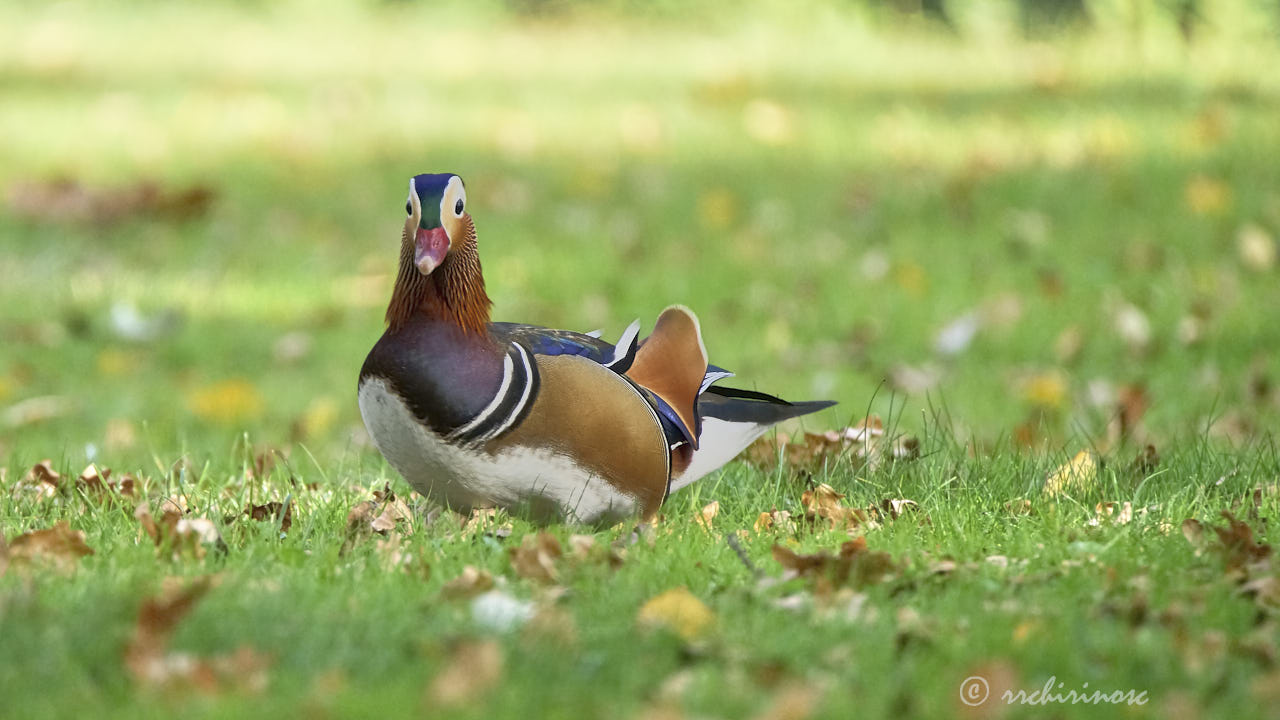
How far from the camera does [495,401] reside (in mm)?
2910

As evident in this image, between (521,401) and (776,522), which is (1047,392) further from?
(521,401)

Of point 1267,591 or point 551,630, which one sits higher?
point 551,630

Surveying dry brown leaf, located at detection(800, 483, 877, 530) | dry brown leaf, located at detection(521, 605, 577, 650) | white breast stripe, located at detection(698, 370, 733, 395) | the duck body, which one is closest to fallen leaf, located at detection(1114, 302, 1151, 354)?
dry brown leaf, located at detection(800, 483, 877, 530)

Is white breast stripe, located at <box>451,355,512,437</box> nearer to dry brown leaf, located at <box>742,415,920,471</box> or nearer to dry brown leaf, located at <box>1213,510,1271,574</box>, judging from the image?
dry brown leaf, located at <box>742,415,920,471</box>

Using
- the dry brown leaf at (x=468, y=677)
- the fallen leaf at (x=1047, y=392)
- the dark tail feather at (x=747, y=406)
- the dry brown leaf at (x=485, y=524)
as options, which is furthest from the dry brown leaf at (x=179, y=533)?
the fallen leaf at (x=1047, y=392)

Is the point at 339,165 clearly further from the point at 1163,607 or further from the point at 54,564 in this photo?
the point at 1163,607

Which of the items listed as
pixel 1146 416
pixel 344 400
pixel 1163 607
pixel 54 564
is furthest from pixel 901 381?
pixel 54 564

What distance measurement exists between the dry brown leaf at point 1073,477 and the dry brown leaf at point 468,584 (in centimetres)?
146

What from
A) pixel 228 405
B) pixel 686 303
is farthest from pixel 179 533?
pixel 686 303

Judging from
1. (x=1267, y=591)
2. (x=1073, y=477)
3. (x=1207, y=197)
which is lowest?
(x=1207, y=197)

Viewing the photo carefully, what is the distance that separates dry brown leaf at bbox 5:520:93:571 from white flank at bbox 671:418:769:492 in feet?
4.19

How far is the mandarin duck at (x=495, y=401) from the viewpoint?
9.55ft

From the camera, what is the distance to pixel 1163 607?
2.75 metres

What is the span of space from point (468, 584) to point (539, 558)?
0.16 metres
